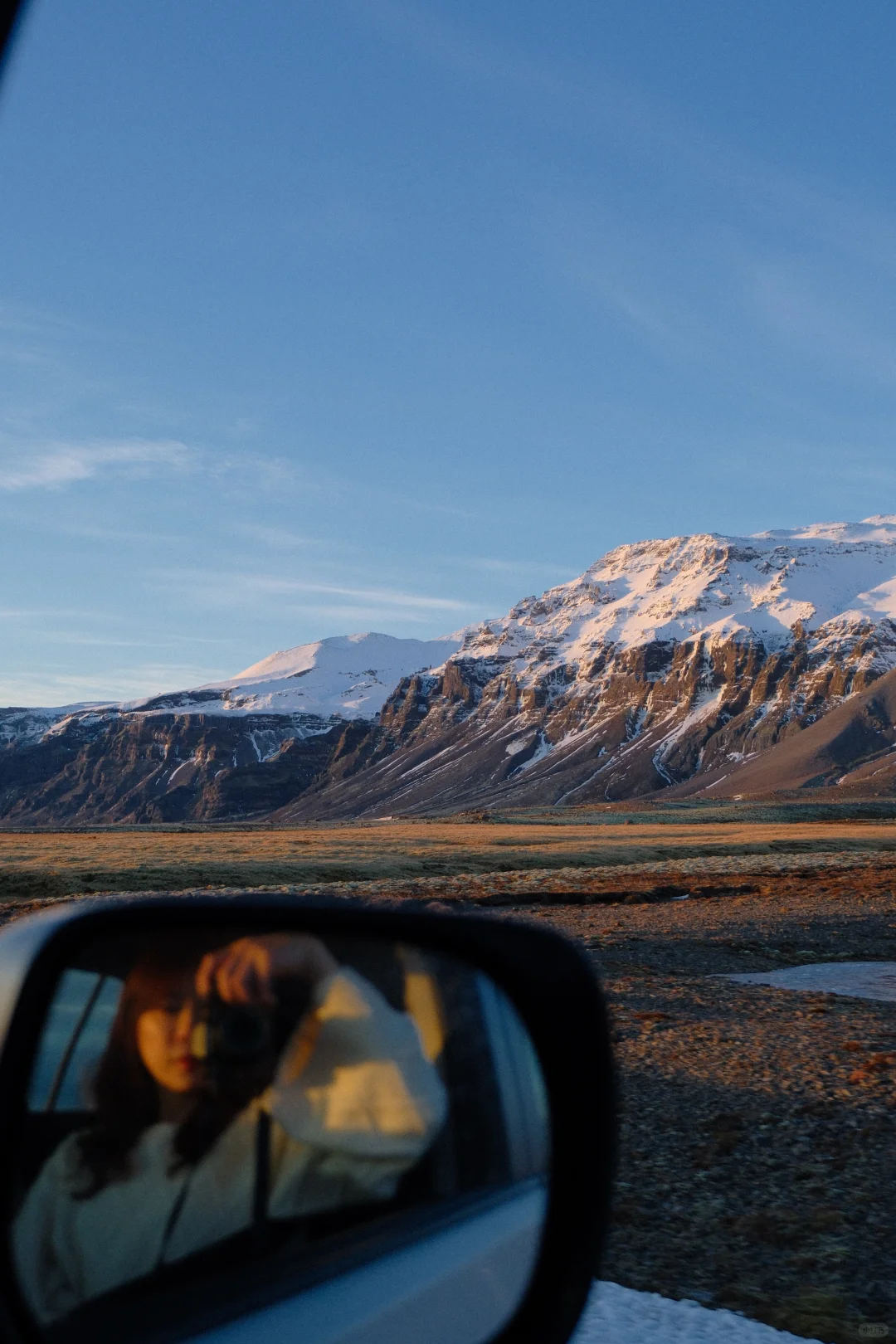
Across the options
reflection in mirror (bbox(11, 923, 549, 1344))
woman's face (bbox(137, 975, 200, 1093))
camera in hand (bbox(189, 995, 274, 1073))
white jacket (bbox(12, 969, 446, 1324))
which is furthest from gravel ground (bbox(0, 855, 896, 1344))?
woman's face (bbox(137, 975, 200, 1093))

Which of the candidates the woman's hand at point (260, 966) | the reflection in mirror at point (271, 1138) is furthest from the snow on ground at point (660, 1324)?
the woman's hand at point (260, 966)

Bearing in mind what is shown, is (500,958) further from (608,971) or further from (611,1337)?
(608,971)

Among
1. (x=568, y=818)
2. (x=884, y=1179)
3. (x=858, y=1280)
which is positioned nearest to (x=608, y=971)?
(x=884, y=1179)

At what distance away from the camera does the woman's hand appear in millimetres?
2158

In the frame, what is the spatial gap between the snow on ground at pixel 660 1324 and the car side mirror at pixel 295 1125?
230 centimetres

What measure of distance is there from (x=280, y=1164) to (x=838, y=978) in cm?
1694

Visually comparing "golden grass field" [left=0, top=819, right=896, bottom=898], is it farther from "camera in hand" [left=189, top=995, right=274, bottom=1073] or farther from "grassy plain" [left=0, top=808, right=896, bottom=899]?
"camera in hand" [left=189, top=995, right=274, bottom=1073]

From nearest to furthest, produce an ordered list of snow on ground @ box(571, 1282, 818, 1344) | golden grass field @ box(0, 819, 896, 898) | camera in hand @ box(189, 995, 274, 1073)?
camera in hand @ box(189, 995, 274, 1073) < snow on ground @ box(571, 1282, 818, 1344) < golden grass field @ box(0, 819, 896, 898)

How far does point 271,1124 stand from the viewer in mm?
2148

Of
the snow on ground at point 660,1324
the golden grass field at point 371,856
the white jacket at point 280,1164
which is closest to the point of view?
the white jacket at point 280,1164

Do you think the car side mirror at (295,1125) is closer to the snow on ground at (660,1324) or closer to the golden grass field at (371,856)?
the snow on ground at (660,1324)

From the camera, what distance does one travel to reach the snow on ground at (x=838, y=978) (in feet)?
52.6

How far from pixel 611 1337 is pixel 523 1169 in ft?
8.01

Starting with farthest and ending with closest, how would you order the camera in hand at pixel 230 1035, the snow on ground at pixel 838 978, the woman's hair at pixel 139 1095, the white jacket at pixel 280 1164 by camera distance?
the snow on ground at pixel 838 978
the camera in hand at pixel 230 1035
the woman's hair at pixel 139 1095
the white jacket at pixel 280 1164
